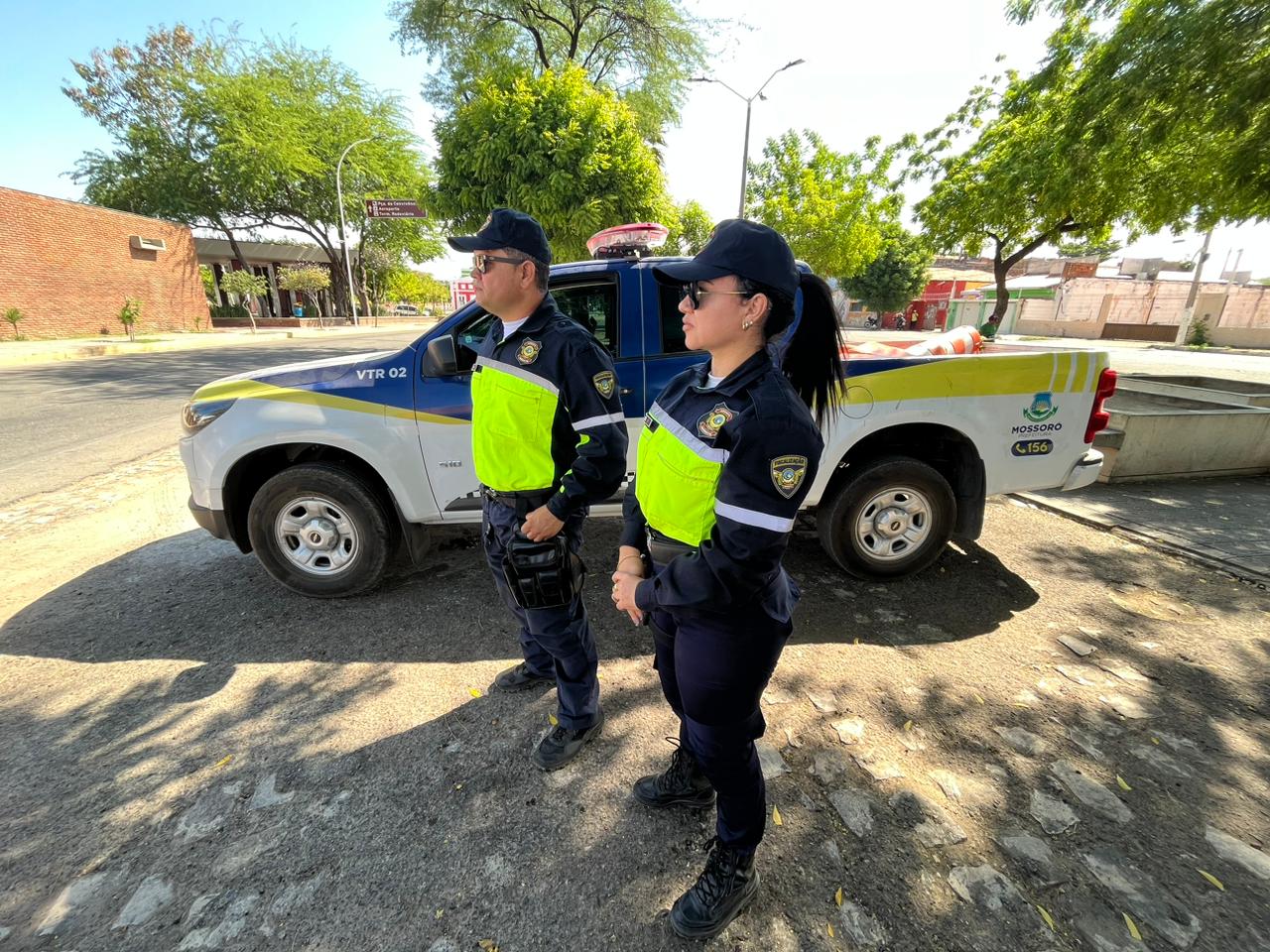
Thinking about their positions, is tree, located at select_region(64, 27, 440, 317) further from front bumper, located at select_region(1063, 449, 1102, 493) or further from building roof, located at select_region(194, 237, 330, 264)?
front bumper, located at select_region(1063, 449, 1102, 493)

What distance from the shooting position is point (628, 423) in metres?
3.46

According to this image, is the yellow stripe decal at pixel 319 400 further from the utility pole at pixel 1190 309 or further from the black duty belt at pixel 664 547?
the utility pole at pixel 1190 309

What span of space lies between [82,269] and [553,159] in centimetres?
2382

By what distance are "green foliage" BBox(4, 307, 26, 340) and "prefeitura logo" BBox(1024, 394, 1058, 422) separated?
95.8 ft

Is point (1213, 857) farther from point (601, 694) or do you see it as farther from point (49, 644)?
point (49, 644)

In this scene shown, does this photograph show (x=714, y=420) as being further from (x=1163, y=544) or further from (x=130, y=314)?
(x=130, y=314)

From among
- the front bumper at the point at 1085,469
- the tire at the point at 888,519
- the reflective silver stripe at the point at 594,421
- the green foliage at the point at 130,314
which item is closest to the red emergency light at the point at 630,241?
the reflective silver stripe at the point at 594,421

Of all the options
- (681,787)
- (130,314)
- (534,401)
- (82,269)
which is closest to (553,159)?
(534,401)

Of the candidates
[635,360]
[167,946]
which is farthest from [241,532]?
[635,360]

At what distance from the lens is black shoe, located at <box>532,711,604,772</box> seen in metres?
2.26

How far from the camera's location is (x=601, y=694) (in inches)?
107

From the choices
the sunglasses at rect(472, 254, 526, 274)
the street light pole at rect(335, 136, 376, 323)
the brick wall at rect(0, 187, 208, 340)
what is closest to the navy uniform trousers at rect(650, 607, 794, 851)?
the sunglasses at rect(472, 254, 526, 274)

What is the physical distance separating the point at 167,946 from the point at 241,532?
236 cm

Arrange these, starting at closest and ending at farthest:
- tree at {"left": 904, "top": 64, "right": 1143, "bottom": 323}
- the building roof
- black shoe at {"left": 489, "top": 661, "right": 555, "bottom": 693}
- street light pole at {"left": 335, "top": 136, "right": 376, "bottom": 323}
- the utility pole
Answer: black shoe at {"left": 489, "top": 661, "right": 555, "bottom": 693}
tree at {"left": 904, "top": 64, "right": 1143, "bottom": 323}
street light pole at {"left": 335, "top": 136, "right": 376, "bottom": 323}
the utility pole
the building roof
